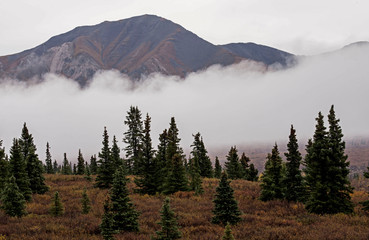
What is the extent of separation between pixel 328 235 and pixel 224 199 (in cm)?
678

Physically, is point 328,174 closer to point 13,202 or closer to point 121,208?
point 121,208

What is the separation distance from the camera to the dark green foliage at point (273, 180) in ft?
92.6

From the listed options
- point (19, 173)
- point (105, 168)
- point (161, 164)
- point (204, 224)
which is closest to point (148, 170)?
point (161, 164)

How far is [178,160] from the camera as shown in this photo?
112 feet

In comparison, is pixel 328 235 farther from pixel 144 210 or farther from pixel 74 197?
pixel 74 197

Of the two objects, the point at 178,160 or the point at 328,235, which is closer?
the point at 328,235

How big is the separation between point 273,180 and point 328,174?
7.58 m

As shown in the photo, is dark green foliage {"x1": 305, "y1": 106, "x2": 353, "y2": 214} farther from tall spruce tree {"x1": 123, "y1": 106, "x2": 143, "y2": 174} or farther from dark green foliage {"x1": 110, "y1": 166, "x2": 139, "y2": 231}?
tall spruce tree {"x1": 123, "y1": 106, "x2": 143, "y2": 174}

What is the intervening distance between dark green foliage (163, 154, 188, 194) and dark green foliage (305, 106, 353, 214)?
16137 millimetres

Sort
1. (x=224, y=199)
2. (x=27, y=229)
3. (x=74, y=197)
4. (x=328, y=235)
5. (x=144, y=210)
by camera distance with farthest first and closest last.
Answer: (x=74, y=197) < (x=144, y=210) < (x=224, y=199) < (x=27, y=229) < (x=328, y=235)

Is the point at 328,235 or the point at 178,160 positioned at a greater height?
the point at 178,160

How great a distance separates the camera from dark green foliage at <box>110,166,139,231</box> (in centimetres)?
1731

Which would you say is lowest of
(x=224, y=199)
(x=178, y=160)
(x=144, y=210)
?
(x=144, y=210)

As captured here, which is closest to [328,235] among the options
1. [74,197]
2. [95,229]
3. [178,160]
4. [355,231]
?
[355,231]
